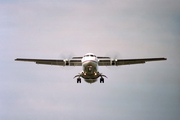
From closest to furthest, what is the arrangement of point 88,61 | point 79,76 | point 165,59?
point 88,61
point 79,76
point 165,59

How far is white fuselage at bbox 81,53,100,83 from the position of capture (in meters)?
24.7

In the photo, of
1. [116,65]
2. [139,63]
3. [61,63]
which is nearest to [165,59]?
[139,63]

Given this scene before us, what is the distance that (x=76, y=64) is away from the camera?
30641mm

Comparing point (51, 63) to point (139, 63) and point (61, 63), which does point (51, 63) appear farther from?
point (139, 63)

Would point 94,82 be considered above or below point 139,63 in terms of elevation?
below

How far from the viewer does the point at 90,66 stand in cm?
2481

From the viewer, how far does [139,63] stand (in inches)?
1212

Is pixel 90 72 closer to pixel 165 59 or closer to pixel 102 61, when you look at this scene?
pixel 102 61

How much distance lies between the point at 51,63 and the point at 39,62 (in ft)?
4.20

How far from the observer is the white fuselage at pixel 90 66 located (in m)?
24.7

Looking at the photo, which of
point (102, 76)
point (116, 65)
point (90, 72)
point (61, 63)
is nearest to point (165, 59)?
point (116, 65)

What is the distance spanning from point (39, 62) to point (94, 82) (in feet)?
21.9

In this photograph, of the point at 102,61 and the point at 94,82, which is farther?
the point at 102,61

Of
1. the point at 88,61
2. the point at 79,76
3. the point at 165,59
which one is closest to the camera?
the point at 88,61
